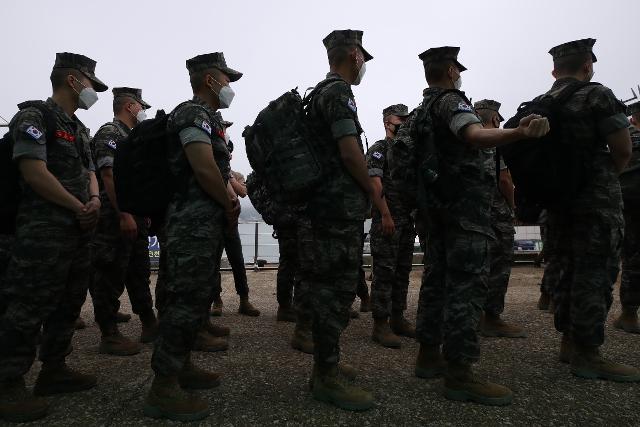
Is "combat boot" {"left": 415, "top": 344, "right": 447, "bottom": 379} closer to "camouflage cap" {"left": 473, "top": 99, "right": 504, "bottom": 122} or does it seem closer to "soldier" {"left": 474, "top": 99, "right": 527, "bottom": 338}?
"soldier" {"left": 474, "top": 99, "right": 527, "bottom": 338}

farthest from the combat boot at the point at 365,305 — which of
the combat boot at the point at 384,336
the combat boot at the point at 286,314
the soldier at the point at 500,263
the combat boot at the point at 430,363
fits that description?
the combat boot at the point at 430,363

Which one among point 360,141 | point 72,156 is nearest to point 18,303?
point 72,156

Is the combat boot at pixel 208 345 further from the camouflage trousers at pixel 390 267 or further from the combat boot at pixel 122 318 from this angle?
the combat boot at pixel 122 318

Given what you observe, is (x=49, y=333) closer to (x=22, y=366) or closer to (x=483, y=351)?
(x=22, y=366)

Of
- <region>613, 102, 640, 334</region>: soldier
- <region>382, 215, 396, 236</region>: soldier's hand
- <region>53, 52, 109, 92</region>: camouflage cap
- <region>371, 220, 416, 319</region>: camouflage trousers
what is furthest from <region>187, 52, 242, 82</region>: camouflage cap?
<region>613, 102, 640, 334</region>: soldier

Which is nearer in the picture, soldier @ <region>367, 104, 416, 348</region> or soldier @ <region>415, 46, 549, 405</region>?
soldier @ <region>415, 46, 549, 405</region>

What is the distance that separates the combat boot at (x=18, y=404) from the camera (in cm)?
234

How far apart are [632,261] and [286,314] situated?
12.9 feet

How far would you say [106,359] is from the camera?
3582mm

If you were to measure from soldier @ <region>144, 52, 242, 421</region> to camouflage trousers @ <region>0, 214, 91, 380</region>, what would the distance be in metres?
0.69

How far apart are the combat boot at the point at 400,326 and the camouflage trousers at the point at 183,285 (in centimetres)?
254

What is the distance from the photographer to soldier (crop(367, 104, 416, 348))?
13.4ft

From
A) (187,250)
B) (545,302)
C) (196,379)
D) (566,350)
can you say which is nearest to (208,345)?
(196,379)

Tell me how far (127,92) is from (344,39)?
9.20ft
